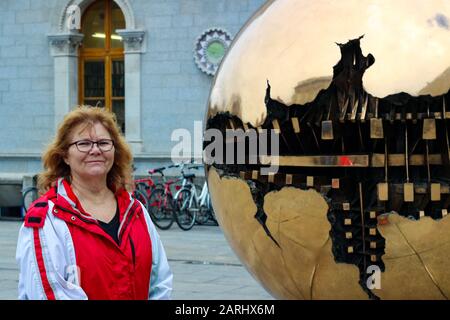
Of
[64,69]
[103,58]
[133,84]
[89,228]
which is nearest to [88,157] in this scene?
[89,228]

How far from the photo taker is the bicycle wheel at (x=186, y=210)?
43.1 ft

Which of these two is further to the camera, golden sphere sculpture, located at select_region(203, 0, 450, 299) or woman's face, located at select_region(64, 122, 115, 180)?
woman's face, located at select_region(64, 122, 115, 180)

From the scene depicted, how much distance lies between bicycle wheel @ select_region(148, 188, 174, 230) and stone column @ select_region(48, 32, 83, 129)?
4.67 m

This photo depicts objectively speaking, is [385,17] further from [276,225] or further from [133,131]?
[133,131]

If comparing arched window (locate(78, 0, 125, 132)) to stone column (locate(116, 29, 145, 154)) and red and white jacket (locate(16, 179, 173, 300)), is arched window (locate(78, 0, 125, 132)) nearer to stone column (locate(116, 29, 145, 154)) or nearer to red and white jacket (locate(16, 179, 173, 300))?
stone column (locate(116, 29, 145, 154))

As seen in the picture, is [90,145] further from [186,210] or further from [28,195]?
[28,195]

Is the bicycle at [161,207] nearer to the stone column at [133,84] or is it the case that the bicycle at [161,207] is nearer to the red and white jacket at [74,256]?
the stone column at [133,84]

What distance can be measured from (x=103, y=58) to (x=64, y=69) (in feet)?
2.41

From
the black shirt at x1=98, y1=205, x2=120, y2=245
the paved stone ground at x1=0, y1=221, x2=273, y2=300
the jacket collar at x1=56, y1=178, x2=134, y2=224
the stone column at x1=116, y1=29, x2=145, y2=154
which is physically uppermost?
the stone column at x1=116, y1=29, x2=145, y2=154

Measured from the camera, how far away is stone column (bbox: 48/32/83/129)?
1748cm

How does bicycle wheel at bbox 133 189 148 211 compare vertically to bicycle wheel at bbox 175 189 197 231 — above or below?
above

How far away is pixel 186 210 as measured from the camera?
13.2 m

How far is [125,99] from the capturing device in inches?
677

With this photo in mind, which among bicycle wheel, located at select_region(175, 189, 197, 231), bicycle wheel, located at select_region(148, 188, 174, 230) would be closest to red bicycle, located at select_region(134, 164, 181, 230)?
bicycle wheel, located at select_region(148, 188, 174, 230)
